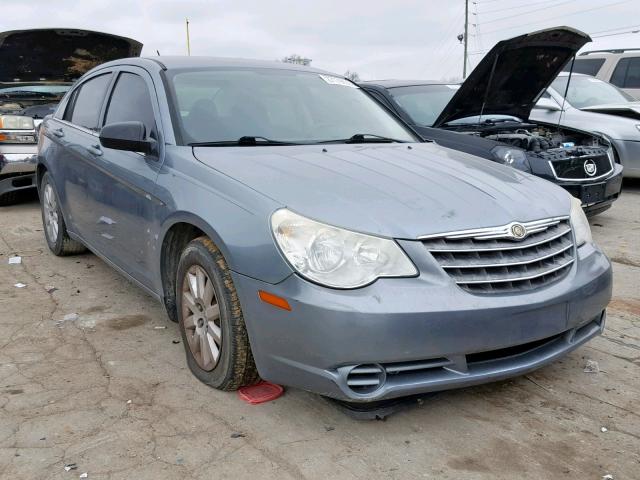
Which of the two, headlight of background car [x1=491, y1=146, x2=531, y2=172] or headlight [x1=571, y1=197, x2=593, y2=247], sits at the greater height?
headlight [x1=571, y1=197, x2=593, y2=247]

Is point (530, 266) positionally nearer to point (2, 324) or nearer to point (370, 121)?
point (370, 121)

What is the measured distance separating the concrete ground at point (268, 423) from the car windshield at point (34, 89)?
17.4 ft

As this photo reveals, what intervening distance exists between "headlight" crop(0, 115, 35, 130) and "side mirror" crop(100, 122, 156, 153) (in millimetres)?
4430

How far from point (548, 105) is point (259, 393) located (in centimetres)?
697

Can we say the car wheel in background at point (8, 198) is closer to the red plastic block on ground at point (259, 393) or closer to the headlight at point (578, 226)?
the red plastic block on ground at point (259, 393)

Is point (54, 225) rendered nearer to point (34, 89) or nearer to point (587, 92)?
point (34, 89)

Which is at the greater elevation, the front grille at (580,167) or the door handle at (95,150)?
the door handle at (95,150)

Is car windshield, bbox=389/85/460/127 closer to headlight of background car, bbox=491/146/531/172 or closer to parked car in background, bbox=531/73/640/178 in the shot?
headlight of background car, bbox=491/146/531/172

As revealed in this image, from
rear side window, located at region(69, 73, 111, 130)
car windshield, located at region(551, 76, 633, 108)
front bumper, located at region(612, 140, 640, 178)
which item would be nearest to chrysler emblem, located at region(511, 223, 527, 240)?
rear side window, located at region(69, 73, 111, 130)

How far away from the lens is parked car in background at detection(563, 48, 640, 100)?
36.5 feet

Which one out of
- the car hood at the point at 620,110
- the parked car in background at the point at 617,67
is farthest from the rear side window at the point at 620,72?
the car hood at the point at 620,110

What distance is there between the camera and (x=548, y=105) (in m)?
8.52

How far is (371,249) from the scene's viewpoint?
8.12 ft

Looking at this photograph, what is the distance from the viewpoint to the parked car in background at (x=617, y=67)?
11117 millimetres
